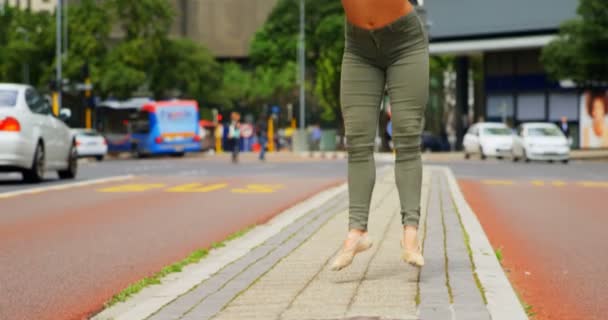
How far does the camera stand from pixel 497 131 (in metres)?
51.5

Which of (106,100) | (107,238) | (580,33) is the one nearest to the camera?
(107,238)

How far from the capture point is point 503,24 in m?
70.1

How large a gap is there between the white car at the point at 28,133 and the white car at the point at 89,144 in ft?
99.1

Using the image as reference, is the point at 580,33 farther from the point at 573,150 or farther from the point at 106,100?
the point at 106,100

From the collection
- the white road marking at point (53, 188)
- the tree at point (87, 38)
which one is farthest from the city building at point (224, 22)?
the white road marking at point (53, 188)

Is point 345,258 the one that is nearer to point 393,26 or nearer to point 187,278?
point 187,278

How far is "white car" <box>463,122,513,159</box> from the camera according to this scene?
49875 millimetres

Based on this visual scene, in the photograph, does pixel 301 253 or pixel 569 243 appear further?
pixel 569 243

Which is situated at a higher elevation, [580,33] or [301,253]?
[580,33]

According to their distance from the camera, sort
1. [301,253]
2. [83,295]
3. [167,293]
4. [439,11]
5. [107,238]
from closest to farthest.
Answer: [167,293] < [83,295] < [301,253] < [107,238] < [439,11]

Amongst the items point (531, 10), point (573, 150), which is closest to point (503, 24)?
point (531, 10)

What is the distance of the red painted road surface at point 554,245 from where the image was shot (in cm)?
704

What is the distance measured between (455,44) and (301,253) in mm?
64937

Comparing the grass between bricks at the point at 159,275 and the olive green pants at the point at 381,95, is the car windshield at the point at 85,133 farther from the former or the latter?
the olive green pants at the point at 381,95
